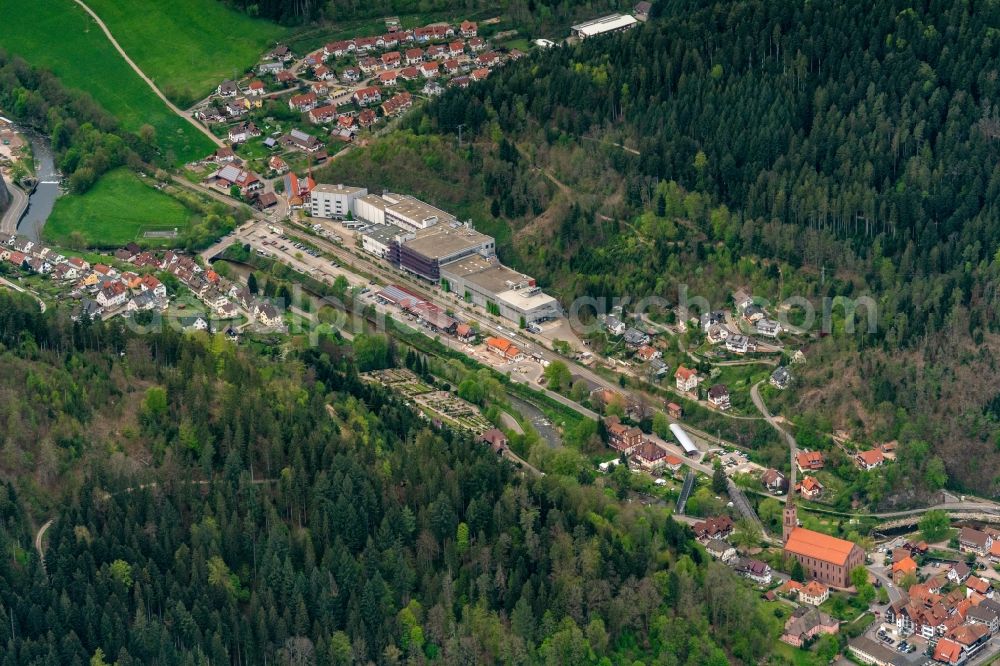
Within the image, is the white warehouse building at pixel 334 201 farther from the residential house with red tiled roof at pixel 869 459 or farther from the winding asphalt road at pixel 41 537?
the winding asphalt road at pixel 41 537

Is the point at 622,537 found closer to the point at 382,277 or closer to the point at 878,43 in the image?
the point at 382,277

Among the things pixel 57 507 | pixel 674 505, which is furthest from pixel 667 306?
pixel 57 507

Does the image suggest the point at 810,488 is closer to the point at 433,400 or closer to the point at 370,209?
the point at 433,400

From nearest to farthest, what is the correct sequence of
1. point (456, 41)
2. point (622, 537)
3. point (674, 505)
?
1. point (622, 537)
2. point (674, 505)
3. point (456, 41)

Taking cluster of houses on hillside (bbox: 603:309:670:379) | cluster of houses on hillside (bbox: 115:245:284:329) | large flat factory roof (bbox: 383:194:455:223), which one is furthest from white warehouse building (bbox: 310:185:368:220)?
cluster of houses on hillside (bbox: 603:309:670:379)

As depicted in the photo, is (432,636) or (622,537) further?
(622,537)

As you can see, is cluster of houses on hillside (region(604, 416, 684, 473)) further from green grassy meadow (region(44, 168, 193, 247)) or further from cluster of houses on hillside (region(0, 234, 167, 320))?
green grassy meadow (region(44, 168, 193, 247))
